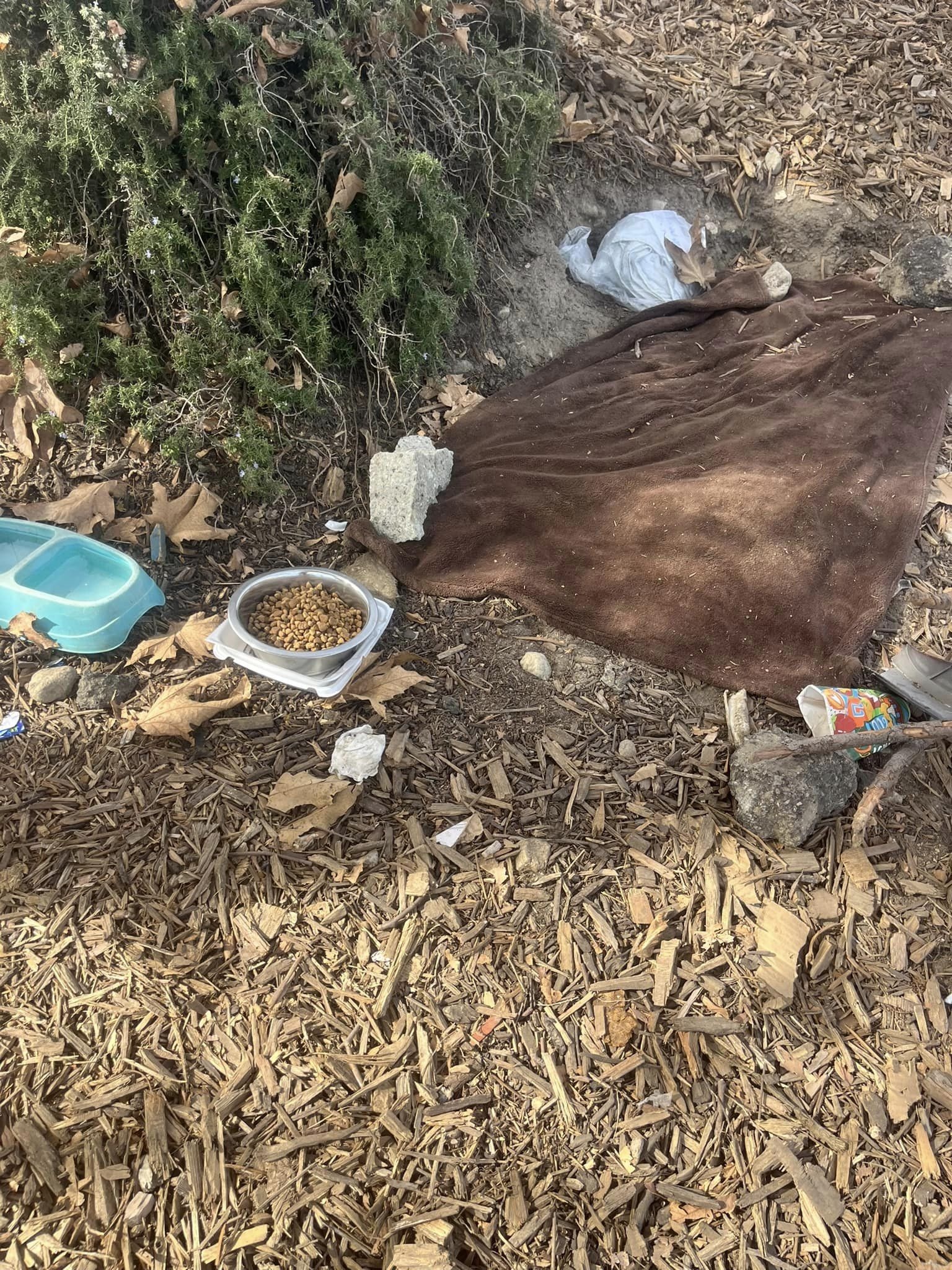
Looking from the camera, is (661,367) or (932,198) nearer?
(661,367)

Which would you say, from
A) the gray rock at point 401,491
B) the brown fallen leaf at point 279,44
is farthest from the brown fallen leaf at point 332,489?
the brown fallen leaf at point 279,44

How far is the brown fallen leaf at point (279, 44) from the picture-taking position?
9.68 feet

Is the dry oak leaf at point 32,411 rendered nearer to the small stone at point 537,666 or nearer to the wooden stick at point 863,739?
the small stone at point 537,666

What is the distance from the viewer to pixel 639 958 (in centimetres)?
230

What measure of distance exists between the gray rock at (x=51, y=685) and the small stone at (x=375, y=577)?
102 centimetres

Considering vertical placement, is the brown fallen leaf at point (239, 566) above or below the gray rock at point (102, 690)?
above

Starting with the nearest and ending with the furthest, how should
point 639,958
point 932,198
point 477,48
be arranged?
point 639,958 < point 477,48 < point 932,198

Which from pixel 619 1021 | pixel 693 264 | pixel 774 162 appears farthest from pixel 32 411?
pixel 774 162

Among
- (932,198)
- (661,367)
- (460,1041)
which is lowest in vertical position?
(460,1041)

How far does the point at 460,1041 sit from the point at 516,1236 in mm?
421

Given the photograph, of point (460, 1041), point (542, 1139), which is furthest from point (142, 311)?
point (542, 1139)

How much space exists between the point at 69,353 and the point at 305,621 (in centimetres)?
136

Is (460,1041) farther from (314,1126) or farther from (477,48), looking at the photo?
(477,48)

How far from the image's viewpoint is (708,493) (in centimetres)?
338
